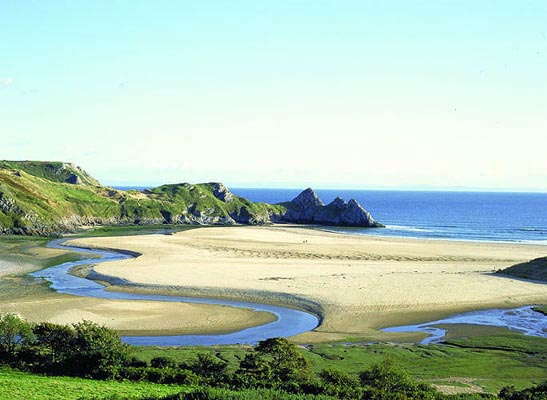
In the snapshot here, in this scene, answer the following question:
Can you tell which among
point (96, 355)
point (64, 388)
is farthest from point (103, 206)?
point (64, 388)

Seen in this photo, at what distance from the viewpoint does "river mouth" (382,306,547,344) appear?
44.3 meters

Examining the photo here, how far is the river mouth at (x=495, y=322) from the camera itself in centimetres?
4434

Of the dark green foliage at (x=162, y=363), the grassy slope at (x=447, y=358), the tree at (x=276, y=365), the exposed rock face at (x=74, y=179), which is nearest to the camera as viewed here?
the tree at (x=276, y=365)

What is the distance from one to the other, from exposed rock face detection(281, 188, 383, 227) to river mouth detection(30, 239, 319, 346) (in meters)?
91.0

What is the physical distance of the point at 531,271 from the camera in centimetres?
7069

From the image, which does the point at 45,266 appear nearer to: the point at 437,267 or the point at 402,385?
the point at 437,267

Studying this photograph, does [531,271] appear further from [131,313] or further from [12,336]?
[12,336]

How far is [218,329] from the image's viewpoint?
44.5 m

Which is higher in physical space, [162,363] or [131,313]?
[162,363]

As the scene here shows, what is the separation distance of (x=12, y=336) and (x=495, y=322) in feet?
125

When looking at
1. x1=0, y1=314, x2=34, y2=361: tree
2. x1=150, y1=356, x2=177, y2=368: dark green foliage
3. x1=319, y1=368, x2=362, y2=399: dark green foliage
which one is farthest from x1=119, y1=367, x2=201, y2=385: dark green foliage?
x1=0, y1=314, x2=34, y2=361: tree

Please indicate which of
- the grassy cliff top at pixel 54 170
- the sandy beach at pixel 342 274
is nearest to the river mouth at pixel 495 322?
the sandy beach at pixel 342 274

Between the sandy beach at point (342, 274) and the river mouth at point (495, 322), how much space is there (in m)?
1.67

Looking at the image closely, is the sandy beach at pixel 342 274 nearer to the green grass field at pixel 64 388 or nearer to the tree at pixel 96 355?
the tree at pixel 96 355
